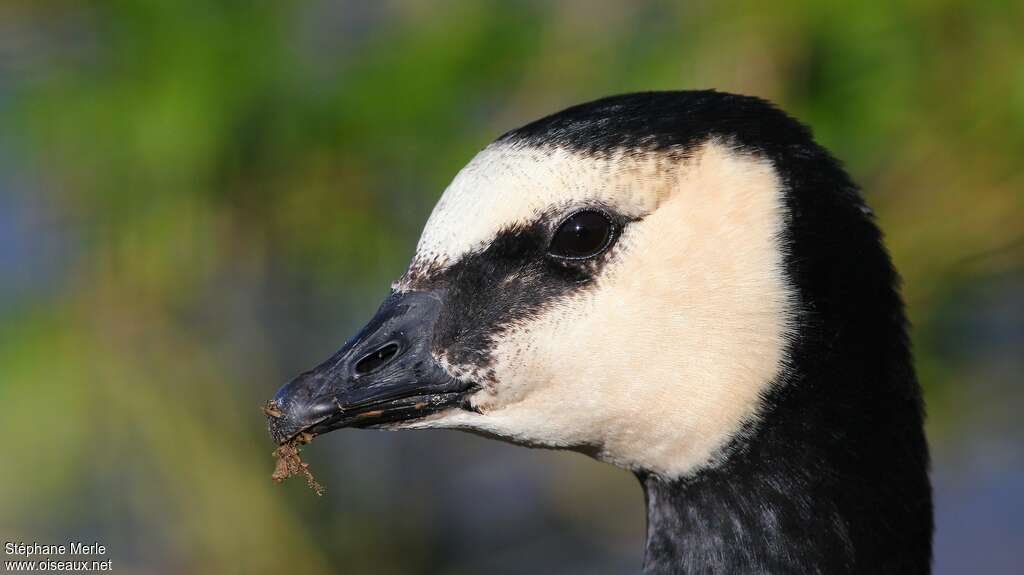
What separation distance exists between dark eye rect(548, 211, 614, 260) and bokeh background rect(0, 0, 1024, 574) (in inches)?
81.0

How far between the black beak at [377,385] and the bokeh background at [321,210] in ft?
7.03

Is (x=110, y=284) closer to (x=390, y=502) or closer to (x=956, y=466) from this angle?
(x=390, y=502)

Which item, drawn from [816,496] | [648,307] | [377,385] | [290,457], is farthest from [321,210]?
[816,496]

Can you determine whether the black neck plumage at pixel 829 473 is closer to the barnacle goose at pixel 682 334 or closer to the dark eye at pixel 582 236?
the barnacle goose at pixel 682 334

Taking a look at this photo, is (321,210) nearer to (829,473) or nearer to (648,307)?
(648,307)

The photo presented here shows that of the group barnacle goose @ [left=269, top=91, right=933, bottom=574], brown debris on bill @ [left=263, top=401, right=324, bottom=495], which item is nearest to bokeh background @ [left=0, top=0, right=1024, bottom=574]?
barnacle goose @ [left=269, top=91, right=933, bottom=574]

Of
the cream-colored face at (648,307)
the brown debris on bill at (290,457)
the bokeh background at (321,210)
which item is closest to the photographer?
the cream-colored face at (648,307)

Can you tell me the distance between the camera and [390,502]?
217 inches

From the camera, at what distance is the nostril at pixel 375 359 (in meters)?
2.26

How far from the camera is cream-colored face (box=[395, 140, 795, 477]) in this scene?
2.18 meters

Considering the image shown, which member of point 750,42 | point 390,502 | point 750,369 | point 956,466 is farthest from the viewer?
point 956,466

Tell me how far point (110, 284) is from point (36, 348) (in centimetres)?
39

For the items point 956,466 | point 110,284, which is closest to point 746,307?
point 110,284

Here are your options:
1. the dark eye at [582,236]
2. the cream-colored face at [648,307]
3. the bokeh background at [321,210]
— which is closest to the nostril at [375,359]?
the cream-colored face at [648,307]
